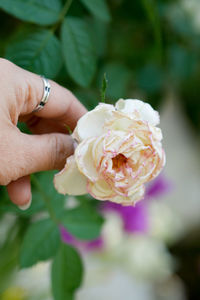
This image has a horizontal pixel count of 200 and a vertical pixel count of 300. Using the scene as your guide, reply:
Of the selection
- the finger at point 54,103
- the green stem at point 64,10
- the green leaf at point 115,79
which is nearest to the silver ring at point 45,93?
the finger at point 54,103

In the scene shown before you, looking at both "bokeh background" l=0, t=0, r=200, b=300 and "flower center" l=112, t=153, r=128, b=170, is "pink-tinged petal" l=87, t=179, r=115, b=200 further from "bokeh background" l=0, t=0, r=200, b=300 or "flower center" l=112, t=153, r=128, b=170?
"bokeh background" l=0, t=0, r=200, b=300

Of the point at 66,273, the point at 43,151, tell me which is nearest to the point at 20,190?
the point at 43,151

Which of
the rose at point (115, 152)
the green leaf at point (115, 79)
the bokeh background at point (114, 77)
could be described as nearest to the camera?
the rose at point (115, 152)

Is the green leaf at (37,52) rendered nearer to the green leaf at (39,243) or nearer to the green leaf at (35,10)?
the green leaf at (35,10)

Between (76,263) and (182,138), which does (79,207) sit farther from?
(182,138)

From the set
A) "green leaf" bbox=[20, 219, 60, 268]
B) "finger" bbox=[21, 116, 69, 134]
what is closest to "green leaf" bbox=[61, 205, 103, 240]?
"green leaf" bbox=[20, 219, 60, 268]
